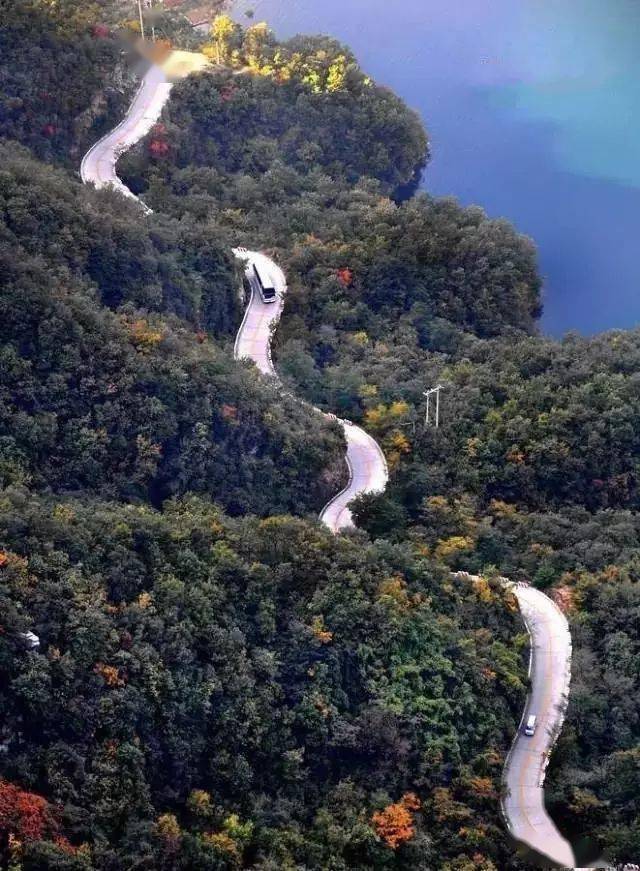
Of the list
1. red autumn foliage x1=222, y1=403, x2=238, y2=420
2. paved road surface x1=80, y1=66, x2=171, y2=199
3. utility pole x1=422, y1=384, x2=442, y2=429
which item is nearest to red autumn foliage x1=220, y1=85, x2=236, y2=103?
paved road surface x1=80, y1=66, x2=171, y2=199

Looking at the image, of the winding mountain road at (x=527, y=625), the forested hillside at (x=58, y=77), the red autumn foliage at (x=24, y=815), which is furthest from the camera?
the forested hillside at (x=58, y=77)

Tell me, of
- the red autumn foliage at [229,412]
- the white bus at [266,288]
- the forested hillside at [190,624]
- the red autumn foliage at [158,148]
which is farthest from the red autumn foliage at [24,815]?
the red autumn foliage at [158,148]

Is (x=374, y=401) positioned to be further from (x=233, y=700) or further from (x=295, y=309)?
(x=233, y=700)

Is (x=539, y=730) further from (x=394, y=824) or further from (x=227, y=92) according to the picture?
(x=227, y=92)

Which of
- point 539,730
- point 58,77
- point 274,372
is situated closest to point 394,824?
point 539,730

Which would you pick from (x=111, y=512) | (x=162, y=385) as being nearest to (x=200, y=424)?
(x=162, y=385)

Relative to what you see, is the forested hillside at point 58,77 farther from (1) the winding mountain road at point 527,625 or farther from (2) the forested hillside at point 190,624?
(2) the forested hillside at point 190,624
